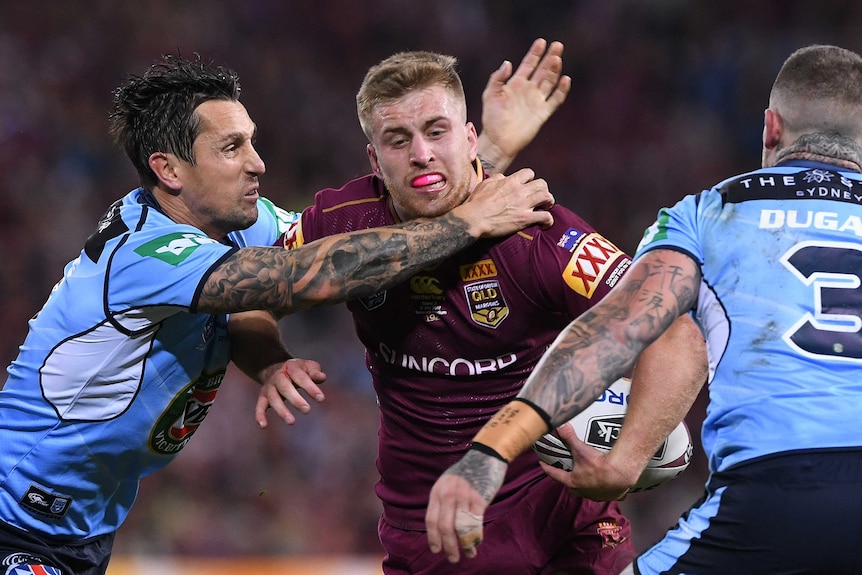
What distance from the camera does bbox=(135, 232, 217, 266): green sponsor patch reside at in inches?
166

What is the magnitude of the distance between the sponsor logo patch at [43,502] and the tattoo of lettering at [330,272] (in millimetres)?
1040

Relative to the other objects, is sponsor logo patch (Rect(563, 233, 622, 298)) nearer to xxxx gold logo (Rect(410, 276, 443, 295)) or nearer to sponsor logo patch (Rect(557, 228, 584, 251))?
sponsor logo patch (Rect(557, 228, 584, 251))

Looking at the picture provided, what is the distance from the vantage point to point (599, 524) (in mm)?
4527

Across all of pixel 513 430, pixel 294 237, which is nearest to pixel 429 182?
pixel 294 237

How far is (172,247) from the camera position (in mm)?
4246

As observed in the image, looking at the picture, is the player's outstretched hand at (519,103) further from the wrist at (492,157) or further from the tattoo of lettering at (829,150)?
the tattoo of lettering at (829,150)

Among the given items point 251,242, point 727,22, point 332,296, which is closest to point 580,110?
point 727,22

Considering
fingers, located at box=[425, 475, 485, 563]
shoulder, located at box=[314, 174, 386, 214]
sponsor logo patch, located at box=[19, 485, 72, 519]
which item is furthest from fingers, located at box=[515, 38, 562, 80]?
sponsor logo patch, located at box=[19, 485, 72, 519]

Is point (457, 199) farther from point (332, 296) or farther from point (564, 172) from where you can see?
point (564, 172)

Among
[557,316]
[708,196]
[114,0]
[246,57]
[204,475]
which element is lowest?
[204,475]

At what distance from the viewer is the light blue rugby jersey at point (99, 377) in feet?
14.1

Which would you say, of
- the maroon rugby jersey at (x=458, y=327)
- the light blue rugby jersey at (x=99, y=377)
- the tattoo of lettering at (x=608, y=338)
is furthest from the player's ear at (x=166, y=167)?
the tattoo of lettering at (x=608, y=338)

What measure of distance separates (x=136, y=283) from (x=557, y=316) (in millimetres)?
1669

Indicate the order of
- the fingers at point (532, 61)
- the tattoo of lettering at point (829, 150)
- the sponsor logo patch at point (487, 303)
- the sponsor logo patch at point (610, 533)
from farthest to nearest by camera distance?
the fingers at point (532, 61)
the sponsor logo patch at point (610, 533)
the sponsor logo patch at point (487, 303)
the tattoo of lettering at point (829, 150)
